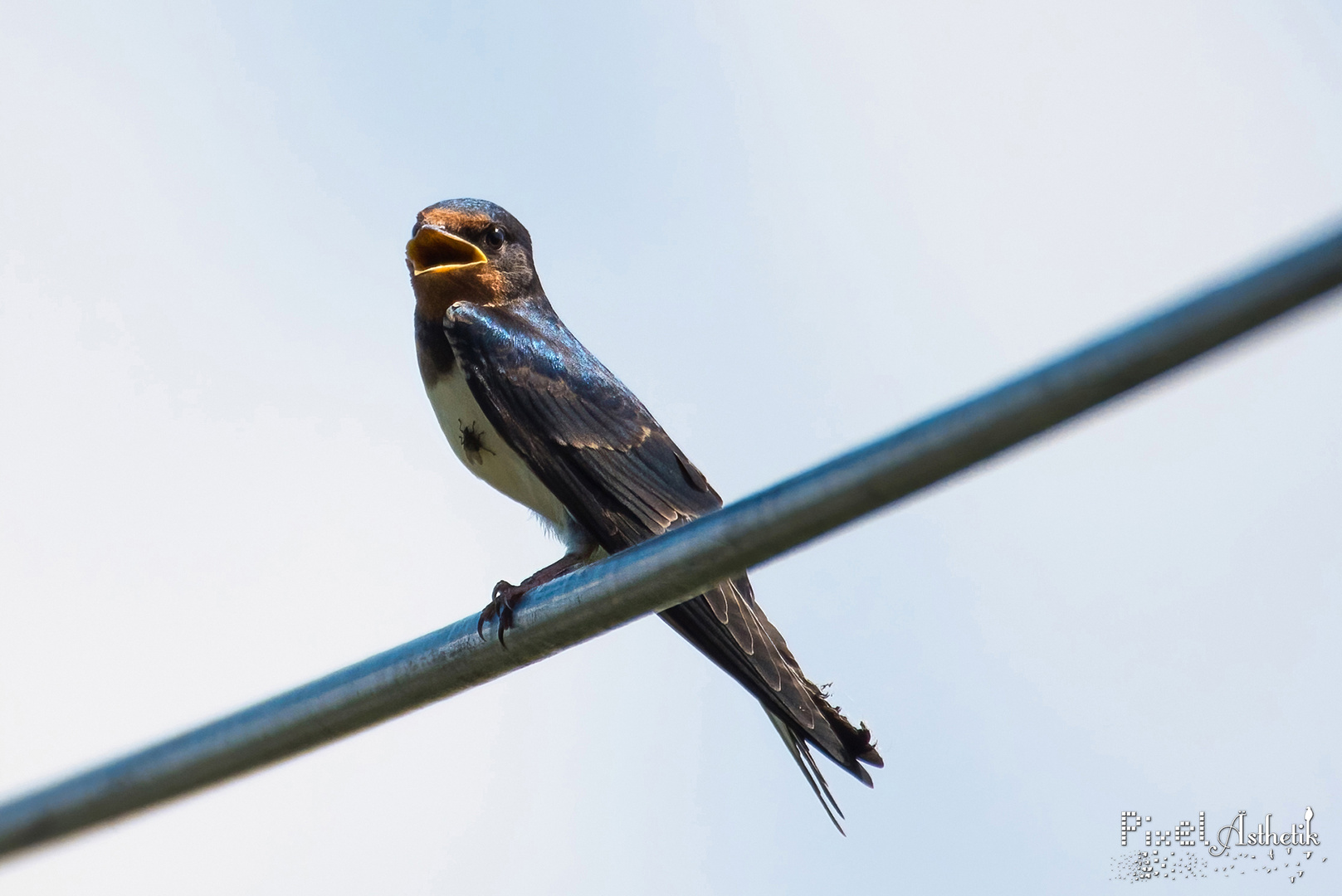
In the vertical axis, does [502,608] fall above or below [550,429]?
below

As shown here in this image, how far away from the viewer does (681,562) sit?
7.95 feet

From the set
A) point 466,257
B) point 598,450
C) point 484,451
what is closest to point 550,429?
point 598,450

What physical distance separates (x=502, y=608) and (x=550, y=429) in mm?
1877

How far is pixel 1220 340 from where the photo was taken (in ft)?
5.32

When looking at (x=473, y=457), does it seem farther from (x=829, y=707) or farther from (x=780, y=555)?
(x=780, y=555)

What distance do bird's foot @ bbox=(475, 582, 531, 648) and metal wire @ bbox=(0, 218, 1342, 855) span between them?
1.0 inches

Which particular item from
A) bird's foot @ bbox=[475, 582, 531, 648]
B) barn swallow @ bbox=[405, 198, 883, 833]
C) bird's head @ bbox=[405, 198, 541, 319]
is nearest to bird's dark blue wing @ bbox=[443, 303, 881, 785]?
barn swallow @ bbox=[405, 198, 883, 833]

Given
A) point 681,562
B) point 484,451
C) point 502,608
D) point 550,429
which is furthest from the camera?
point 484,451

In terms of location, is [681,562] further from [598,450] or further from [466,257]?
[466,257]

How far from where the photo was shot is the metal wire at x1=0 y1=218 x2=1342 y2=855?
1.65 metres

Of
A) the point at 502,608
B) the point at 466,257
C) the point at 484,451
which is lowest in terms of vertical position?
the point at 502,608

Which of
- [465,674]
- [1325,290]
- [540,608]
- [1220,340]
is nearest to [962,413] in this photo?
[1220,340]

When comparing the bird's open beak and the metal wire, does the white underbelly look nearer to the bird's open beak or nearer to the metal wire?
the bird's open beak

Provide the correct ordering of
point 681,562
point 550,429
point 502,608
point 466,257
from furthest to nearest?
1. point 466,257
2. point 550,429
3. point 502,608
4. point 681,562
